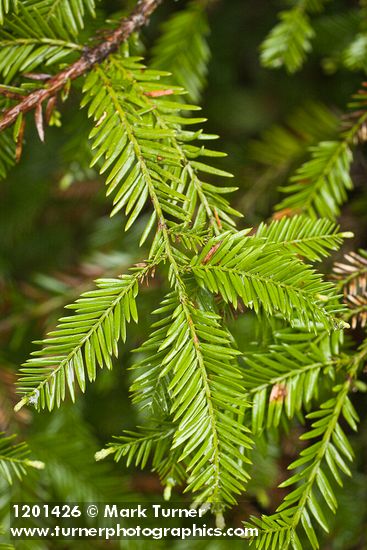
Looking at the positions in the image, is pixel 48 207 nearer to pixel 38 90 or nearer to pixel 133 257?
pixel 133 257

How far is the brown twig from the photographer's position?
76 cm

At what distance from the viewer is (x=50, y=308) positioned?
144cm

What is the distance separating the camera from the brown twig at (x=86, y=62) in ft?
2.50

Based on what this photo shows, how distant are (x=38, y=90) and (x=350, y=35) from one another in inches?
35.5

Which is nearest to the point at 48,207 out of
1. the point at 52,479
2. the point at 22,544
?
the point at 52,479

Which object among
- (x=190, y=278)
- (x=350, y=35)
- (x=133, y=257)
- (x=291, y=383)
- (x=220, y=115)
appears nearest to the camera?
(x=190, y=278)

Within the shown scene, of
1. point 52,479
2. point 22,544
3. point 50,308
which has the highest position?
point 50,308

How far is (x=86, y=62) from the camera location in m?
0.80

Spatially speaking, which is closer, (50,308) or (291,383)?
(291,383)

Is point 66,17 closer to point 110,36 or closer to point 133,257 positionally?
point 110,36

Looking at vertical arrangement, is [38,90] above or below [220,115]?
below

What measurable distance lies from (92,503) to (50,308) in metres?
0.52

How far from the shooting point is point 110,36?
0.83m

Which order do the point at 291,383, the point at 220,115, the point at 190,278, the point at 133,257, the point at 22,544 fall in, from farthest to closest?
the point at 220,115 → the point at 133,257 → the point at 22,544 → the point at 291,383 → the point at 190,278
